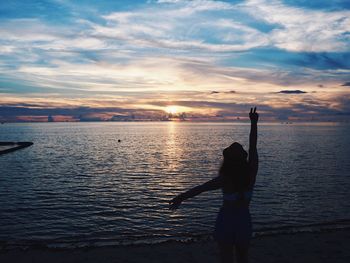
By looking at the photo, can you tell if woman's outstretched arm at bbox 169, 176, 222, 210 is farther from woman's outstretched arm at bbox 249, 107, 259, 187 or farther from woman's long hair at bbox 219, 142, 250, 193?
woman's outstretched arm at bbox 249, 107, 259, 187

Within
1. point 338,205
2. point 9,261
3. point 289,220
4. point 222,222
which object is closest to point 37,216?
point 9,261

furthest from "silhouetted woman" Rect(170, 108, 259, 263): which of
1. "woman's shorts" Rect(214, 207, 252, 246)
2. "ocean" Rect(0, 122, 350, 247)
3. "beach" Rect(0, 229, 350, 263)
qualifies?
"ocean" Rect(0, 122, 350, 247)

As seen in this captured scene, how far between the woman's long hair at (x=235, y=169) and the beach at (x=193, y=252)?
20.6 ft

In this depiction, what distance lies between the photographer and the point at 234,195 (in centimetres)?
575

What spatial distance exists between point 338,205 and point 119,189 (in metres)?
17.5

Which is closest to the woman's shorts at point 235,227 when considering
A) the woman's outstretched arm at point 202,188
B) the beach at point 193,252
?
the woman's outstretched arm at point 202,188

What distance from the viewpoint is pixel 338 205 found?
23453mm

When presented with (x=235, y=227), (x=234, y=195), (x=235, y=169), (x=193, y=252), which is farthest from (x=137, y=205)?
(x=235, y=169)

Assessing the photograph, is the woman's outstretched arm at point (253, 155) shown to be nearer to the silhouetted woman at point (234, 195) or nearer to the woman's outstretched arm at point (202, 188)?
the silhouetted woman at point (234, 195)

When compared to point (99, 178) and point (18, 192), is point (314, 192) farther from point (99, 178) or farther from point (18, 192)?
point (18, 192)

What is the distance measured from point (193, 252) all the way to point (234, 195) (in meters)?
6.99

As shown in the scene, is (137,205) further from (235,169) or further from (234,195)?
(235,169)

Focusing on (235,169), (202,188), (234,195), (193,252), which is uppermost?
(235,169)

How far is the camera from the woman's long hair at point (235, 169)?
557 cm
